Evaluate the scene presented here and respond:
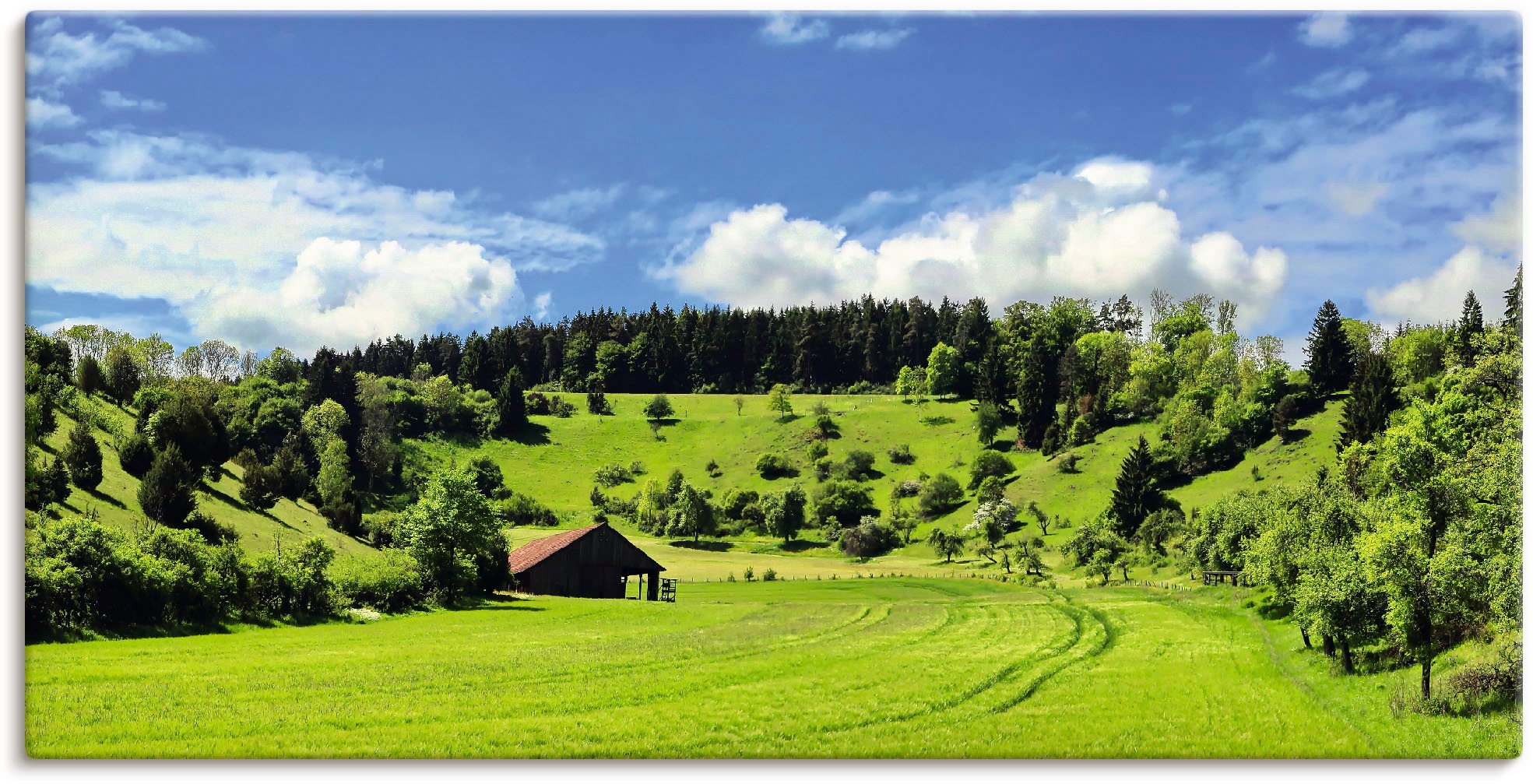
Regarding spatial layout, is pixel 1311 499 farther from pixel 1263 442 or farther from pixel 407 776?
pixel 1263 442

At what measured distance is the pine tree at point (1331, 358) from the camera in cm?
10281

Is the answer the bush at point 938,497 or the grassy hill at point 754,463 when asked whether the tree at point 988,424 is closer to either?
the grassy hill at point 754,463

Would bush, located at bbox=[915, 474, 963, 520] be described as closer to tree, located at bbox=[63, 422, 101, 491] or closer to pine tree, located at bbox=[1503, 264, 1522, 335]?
pine tree, located at bbox=[1503, 264, 1522, 335]

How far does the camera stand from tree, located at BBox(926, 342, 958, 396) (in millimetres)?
151375

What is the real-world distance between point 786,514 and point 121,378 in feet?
209

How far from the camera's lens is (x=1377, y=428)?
7894 cm

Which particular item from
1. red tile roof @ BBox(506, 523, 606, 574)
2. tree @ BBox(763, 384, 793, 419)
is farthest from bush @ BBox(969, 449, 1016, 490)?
red tile roof @ BBox(506, 523, 606, 574)

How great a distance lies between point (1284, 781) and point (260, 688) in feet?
58.7

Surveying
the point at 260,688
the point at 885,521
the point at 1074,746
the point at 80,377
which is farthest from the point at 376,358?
the point at 1074,746

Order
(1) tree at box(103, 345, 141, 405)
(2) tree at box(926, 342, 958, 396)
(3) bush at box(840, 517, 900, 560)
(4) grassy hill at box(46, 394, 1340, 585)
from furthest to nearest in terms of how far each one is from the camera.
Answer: (2) tree at box(926, 342, 958, 396) → (3) bush at box(840, 517, 900, 560) → (4) grassy hill at box(46, 394, 1340, 585) → (1) tree at box(103, 345, 141, 405)

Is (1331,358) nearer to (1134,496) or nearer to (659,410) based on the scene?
(1134,496)

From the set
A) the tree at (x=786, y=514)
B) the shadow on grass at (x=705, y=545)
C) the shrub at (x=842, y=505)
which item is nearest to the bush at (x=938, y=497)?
the shrub at (x=842, y=505)

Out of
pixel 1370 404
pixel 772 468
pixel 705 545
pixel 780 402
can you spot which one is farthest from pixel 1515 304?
pixel 780 402

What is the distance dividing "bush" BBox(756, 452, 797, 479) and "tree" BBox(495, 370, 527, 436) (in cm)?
3589
